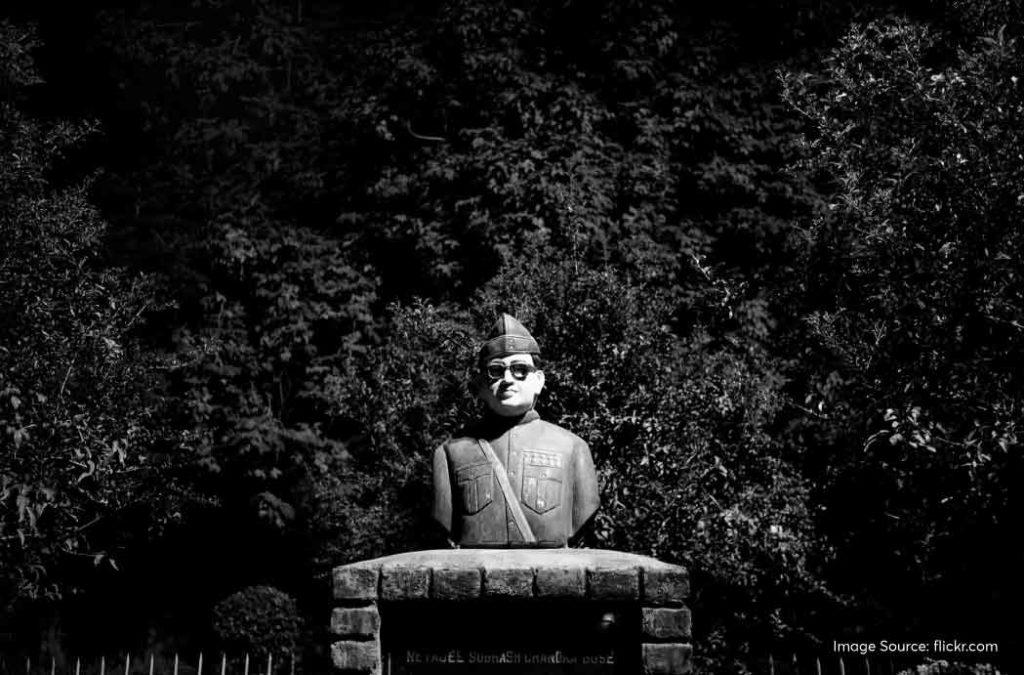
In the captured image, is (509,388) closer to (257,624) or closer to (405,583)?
(405,583)

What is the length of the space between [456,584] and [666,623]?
97 cm

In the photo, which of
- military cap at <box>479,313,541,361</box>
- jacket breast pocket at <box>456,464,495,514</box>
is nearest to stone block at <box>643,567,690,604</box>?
jacket breast pocket at <box>456,464,495,514</box>

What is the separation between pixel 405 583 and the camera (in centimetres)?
486

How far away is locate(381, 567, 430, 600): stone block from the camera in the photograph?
4848mm

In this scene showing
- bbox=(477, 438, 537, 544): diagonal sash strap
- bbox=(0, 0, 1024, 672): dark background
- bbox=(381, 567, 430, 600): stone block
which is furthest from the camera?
bbox=(0, 0, 1024, 672): dark background

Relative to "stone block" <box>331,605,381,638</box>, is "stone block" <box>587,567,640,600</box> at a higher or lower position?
higher

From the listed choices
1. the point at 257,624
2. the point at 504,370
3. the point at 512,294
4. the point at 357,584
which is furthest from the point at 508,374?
the point at 257,624

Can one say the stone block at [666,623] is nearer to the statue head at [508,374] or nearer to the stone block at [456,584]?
the stone block at [456,584]

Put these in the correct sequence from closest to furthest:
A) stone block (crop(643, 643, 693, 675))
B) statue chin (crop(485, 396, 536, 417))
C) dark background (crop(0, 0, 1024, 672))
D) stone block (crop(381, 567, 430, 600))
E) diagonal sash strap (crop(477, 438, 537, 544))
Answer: stone block (crop(643, 643, 693, 675)), stone block (crop(381, 567, 430, 600)), diagonal sash strap (crop(477, 438, 537, 544)), statue chin (crop(485, 396, 536, 417)), dark background (crop(0, 0, 1024, 672))

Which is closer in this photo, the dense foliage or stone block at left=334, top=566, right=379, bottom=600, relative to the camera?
stone block at left=334, top=566, right=379, bottom=600

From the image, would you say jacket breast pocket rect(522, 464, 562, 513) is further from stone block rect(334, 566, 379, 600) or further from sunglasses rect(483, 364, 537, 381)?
stone block rect(334, 566, 379, 600)

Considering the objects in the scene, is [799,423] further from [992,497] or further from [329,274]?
[329,274]

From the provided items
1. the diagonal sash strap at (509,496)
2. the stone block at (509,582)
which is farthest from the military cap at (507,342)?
the stone block at (509,582)

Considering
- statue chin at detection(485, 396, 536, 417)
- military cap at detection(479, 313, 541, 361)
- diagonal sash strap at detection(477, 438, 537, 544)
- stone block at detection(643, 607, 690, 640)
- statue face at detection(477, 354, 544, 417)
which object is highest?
military cap at detection(479, 313, 541, 361)
